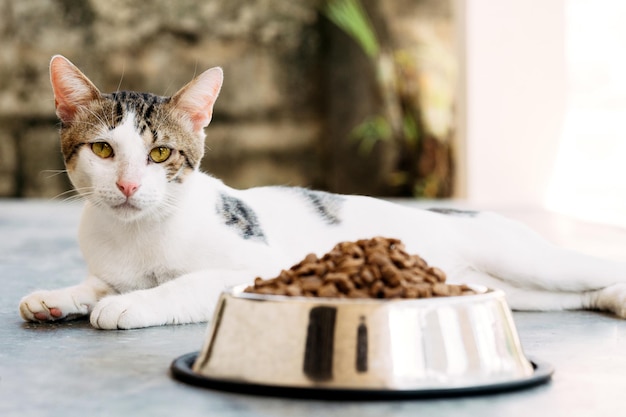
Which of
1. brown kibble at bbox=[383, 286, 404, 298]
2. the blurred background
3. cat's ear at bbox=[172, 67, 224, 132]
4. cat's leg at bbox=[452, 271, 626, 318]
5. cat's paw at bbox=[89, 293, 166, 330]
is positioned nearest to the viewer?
brown kibble at bbox=[383, 286, 404, 298]

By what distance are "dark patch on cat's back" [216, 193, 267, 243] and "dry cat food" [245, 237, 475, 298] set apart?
0.62 m

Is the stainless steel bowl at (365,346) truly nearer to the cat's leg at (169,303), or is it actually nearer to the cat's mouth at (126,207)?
the cat's leg at (169,303)

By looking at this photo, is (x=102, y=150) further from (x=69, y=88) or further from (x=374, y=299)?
(x=374, y=299)

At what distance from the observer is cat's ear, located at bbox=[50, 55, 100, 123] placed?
1.97 meters

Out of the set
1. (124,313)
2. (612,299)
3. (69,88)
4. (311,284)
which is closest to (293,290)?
(311,284)

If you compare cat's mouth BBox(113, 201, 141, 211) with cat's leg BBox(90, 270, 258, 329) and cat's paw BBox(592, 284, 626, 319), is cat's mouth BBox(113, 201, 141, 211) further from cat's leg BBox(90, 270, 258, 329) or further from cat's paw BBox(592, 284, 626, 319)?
cat's paw BBox(592, 284, 626, 319)

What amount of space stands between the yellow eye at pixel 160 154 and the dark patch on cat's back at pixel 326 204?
0.41 meters

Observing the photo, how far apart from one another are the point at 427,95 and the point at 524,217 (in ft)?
6.37

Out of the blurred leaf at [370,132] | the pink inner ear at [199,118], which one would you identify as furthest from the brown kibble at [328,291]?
the blurred leaf at [370,132]

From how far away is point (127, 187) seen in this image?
6.12ft

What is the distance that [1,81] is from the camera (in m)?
6.87

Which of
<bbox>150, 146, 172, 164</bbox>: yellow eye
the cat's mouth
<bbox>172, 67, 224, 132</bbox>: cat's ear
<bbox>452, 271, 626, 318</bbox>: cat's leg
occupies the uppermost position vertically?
<bbox>172, 67, 224, 132</bbox>: cat's ear

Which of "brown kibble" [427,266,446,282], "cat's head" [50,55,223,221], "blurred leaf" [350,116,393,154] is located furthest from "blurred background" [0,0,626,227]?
"brown kibble" [427,266,446,282]

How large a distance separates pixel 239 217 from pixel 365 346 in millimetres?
892
